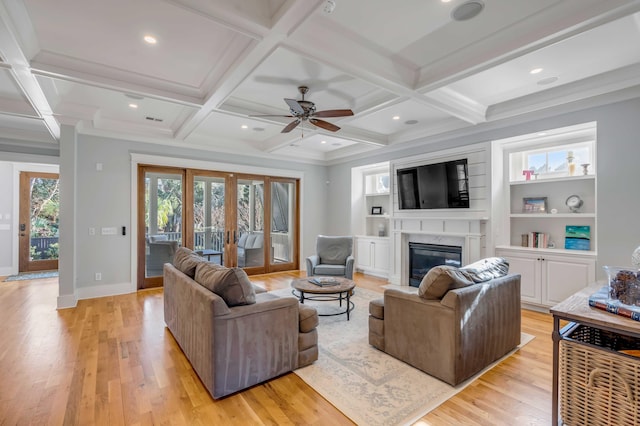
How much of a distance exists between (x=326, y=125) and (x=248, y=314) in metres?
2.70

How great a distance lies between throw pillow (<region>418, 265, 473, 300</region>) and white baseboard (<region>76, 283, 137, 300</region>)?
5.16 m

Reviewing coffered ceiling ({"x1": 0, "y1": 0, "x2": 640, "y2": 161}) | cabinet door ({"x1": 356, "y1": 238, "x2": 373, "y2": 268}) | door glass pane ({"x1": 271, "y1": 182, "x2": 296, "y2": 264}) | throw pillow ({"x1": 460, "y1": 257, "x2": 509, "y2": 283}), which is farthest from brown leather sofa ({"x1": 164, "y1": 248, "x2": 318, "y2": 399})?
door glass pane ({"x1": 271, "y1": 182, "x2": 296, "y2": 264})

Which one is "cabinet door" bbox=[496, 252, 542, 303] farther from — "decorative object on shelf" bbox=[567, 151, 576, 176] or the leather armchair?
the leather armchair

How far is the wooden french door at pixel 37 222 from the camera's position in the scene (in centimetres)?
694

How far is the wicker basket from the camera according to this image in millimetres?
1559

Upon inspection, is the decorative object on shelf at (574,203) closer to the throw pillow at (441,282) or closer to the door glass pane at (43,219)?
the throw pillow at (441,282)

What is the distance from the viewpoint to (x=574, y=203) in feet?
13.9

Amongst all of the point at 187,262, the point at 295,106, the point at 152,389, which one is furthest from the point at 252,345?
the point at 295,106

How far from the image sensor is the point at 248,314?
7.57 ft

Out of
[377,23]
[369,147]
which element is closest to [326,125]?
[377,23]

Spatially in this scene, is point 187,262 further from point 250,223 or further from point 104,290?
point 250,223

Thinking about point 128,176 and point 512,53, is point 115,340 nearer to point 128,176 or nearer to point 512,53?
point 128,176

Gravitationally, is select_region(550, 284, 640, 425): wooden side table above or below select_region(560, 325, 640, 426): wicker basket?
above

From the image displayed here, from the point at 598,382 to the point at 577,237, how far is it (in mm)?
3336
